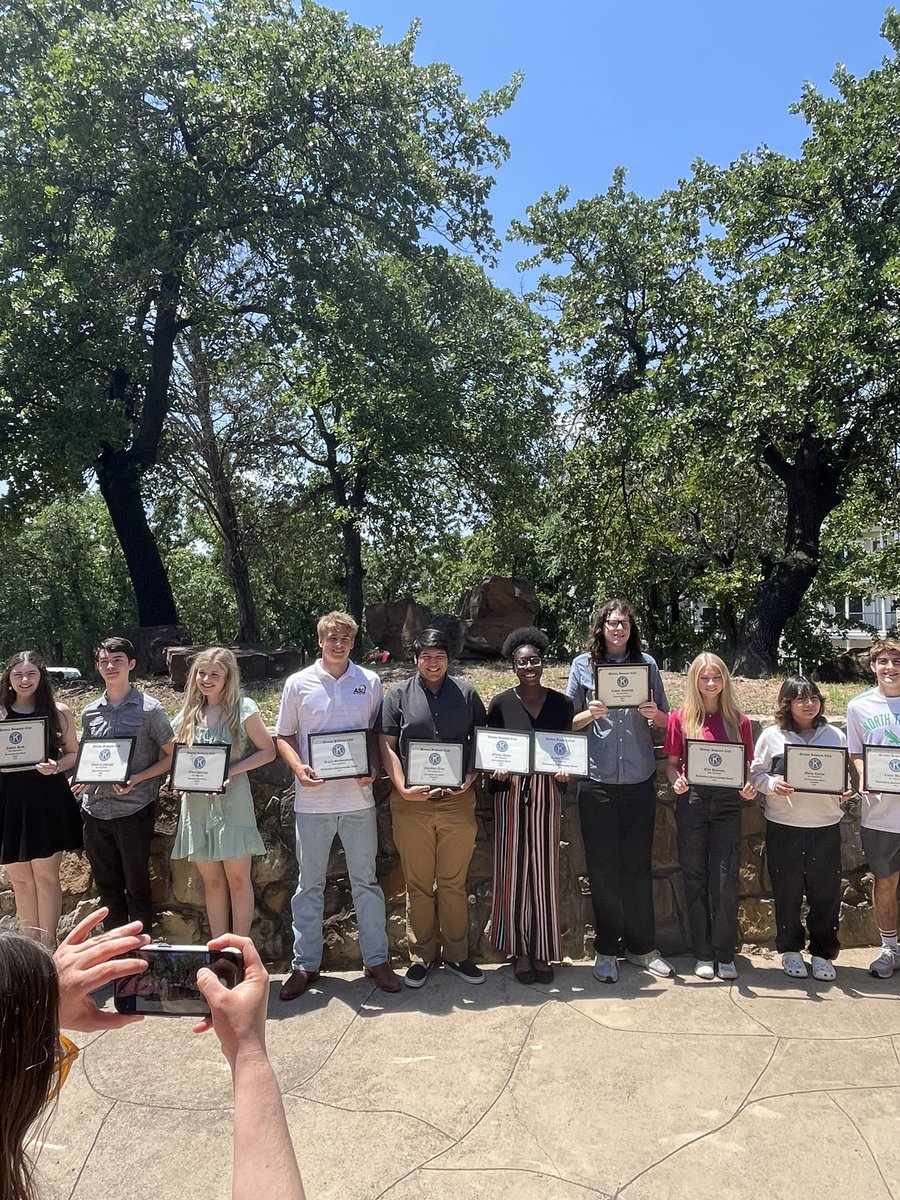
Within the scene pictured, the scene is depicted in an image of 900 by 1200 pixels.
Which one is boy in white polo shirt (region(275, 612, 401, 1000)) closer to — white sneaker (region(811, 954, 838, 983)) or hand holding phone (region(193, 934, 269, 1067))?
white sneaker (region(811, 954, 838, 983))

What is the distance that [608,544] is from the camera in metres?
16.4

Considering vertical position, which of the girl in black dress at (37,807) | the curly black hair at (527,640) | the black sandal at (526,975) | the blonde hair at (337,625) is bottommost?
the black sandal at (526,975)

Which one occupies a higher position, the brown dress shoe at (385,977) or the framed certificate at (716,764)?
the framed certificate at (716,764)

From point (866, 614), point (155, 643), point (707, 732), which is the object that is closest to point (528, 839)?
point (707, 732)

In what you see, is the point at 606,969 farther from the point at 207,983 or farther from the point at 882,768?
the point at 207,983

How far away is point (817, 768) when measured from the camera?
4301 mm

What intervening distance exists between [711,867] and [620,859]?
486mm

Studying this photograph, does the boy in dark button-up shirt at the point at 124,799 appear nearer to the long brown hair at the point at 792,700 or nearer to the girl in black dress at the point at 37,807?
the girl in black dress at the point at 37,807

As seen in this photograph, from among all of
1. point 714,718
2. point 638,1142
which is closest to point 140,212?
point 714,718

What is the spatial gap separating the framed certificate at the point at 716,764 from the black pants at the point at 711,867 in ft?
0.38

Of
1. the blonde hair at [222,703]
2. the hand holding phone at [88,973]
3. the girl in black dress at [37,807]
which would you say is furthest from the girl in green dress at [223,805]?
the hand holding phone at [88,973]

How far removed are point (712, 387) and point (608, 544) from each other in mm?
4941

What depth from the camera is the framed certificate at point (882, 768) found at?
4.27m

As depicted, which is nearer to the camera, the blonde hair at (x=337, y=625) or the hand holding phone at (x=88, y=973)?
the hand holding phone at (x=88, y=973)
